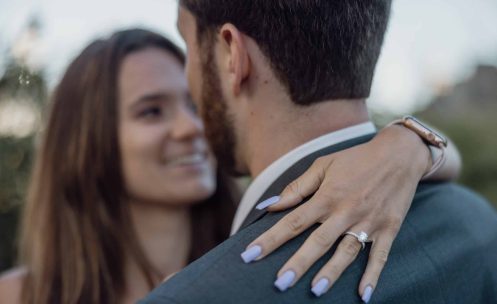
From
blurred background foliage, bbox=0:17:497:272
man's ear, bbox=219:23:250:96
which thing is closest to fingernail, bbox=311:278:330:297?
man's ear, bbox=219:23:250:96

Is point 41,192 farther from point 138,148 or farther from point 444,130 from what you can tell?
point 444,130

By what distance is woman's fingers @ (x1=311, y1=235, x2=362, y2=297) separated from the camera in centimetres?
128

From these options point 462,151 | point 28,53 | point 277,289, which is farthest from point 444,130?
point 277,289

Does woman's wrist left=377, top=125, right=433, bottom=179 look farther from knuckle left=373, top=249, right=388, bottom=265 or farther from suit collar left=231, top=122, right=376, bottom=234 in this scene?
knuckle left=373, top=249, right=388, bottom=265

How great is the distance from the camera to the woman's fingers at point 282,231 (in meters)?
1.31

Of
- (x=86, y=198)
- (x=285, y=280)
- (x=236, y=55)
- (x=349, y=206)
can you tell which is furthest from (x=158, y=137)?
(x=285, y=280)

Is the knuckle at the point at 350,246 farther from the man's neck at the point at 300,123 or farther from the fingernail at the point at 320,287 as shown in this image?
the man's neck at the point at 300,123

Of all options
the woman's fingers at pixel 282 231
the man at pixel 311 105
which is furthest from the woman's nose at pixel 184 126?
the woman's fingers at pixel 282 231

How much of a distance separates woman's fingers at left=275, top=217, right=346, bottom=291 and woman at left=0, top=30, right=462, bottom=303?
1350mm

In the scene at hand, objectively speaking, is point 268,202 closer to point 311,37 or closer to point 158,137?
point 311,37

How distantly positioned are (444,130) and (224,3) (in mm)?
6567

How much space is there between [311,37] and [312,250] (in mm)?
534

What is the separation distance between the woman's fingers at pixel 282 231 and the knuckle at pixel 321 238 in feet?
0.10

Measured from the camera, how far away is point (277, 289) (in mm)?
1261
